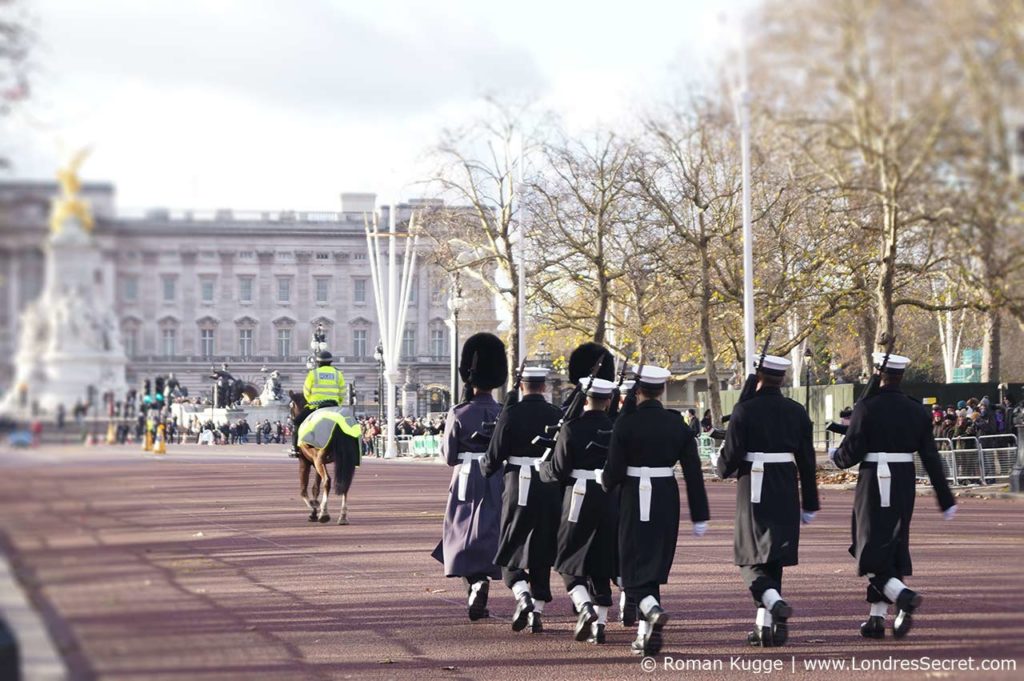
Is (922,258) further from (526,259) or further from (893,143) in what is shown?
(526,259)

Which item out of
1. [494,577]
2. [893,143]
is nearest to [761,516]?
[494,577]

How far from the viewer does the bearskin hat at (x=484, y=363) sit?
10781mm

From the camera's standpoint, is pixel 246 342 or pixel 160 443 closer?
pixel 160 443

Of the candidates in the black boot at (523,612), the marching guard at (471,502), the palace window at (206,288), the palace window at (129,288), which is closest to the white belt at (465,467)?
the marching guard at (471,502)

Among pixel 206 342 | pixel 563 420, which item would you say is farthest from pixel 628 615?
pixel 206 342

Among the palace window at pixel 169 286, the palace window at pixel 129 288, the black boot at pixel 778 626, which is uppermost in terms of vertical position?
the palace window at pixel 169 286

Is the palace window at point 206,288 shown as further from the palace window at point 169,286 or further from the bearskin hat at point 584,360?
the bearskin hat at point 584,360

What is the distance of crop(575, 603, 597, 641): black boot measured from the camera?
28.7 feet

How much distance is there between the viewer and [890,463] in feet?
29.7

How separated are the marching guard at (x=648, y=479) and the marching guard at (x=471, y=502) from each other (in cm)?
128

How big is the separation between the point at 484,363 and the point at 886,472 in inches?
122

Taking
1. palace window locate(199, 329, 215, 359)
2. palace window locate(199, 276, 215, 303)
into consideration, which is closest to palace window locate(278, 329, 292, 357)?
palace window locate(199, 329, 215, 359)

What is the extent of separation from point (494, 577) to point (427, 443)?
34.8m

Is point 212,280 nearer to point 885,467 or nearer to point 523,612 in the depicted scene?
point 523,612
